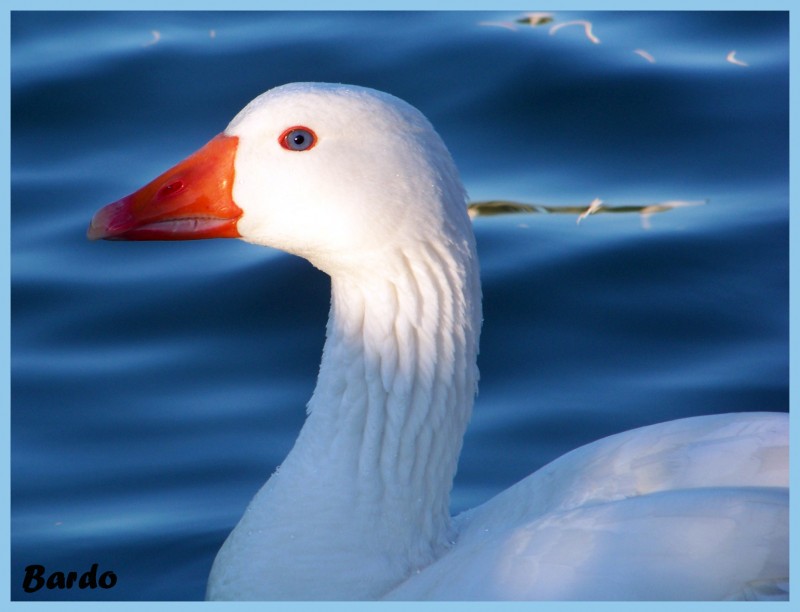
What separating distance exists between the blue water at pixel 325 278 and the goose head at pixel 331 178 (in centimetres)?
195

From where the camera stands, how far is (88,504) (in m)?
5.55

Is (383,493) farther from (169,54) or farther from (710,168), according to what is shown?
(169,54)

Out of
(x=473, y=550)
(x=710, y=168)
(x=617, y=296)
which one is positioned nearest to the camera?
(x=473, y=550)

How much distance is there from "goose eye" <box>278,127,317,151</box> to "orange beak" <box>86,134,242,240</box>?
0.18m

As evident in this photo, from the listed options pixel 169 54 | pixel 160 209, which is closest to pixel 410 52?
pixel 169 54

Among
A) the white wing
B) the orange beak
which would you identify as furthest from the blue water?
the orange beak

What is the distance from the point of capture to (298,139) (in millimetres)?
3756

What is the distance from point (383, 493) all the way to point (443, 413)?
0.31 meters

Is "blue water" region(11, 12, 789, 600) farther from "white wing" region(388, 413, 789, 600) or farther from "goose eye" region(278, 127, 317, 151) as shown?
"goose eye" region(278, 127, 317, 151)

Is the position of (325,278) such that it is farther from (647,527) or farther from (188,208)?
(647,527)

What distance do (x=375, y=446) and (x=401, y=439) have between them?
0.08 m

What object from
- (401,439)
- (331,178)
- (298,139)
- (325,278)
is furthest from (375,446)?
(325,278)

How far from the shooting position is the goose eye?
12.3 feet

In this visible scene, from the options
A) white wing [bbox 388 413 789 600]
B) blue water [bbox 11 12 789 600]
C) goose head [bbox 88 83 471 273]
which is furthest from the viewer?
blue water [bbox 11 12 789 600]
